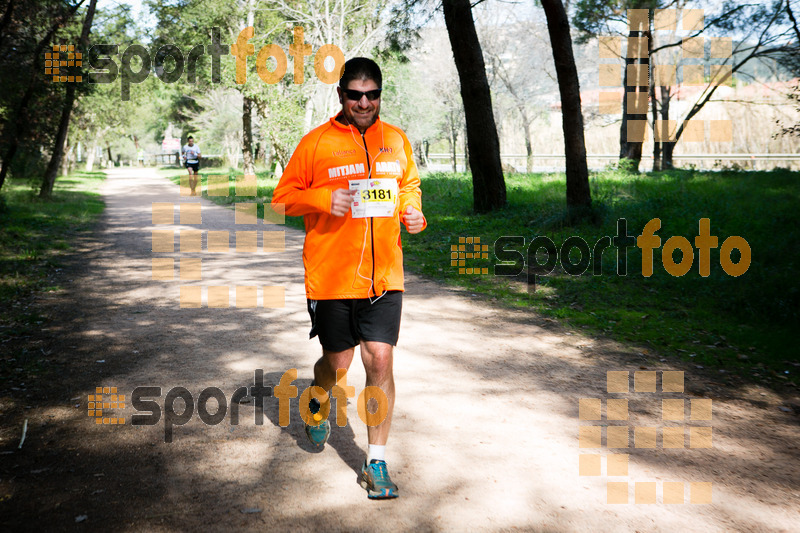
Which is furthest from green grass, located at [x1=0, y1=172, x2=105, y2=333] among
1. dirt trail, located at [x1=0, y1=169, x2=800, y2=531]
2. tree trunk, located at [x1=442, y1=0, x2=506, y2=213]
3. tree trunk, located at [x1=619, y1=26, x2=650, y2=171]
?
tree trunk, located at [x1=619, y1=26, x2=650, y2=171]

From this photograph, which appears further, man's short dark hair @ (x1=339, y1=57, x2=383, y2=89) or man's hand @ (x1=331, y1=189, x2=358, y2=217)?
man's short dark hair @ (x1=339, y1=57, x2=383, y2=89)

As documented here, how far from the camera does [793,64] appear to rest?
64.0ft

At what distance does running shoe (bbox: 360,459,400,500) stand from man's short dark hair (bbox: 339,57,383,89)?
2172 millimetres

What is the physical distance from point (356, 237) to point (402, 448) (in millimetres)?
1526

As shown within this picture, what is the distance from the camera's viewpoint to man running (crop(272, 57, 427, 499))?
12.2 ft

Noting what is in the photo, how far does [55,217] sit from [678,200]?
54.0 ft

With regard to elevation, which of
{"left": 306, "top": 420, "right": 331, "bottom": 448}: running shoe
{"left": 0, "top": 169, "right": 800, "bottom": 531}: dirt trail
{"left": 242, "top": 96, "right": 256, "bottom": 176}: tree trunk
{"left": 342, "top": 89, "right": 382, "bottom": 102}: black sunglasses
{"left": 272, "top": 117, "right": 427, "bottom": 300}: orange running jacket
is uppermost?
{"left": 242, "top": 96, "right": 256, "bottom": 176}: tree trunk

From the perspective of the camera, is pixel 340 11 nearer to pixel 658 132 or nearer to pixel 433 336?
pixel 658 132

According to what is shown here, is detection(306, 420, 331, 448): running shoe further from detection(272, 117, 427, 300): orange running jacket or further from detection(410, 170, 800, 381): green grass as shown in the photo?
detection(410, 170, 800, 381): green grass

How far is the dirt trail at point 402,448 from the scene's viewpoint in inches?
138

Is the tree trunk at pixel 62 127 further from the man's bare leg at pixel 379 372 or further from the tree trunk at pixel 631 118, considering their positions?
the man's bare leg at pixel 379 372

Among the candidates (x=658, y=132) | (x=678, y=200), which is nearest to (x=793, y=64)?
(x=678, y=200)

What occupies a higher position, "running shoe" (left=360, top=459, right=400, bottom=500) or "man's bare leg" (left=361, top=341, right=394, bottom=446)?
"man's bare leg" (left=361, top=341, right=394, bottom=446)

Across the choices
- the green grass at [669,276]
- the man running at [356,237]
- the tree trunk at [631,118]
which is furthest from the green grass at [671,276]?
the tree trunk at [631,118]
